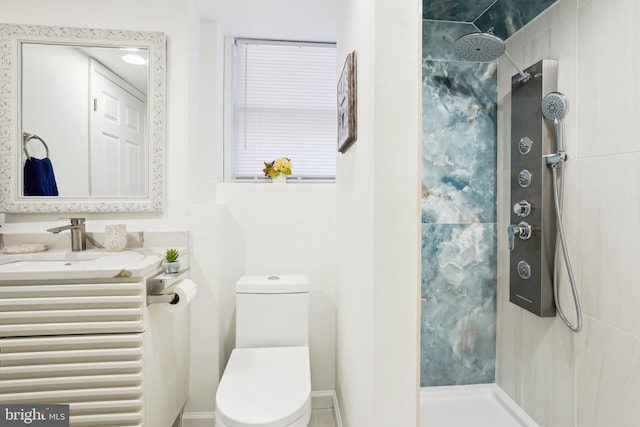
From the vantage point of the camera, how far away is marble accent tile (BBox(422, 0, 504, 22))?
179 centimetres

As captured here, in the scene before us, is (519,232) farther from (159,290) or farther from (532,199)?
(159,290)

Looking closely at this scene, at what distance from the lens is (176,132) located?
182cm

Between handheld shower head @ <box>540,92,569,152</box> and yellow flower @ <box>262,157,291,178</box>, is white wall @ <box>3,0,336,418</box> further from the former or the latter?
handheld shower head @ <box>540,92,569,152</box>

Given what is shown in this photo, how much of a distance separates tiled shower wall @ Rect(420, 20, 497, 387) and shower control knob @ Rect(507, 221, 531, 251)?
0.24 metres

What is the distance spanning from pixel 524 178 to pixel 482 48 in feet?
2.32

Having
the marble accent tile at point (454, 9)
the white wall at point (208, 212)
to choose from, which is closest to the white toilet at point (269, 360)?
the white wall at point (208, 212)

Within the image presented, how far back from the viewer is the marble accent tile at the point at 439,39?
6.52ft

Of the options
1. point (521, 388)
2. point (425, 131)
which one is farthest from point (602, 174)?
point (521, 388)

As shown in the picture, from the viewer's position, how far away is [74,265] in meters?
1.37

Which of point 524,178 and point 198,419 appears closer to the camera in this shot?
point 524,178

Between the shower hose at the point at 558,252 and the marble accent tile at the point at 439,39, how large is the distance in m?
0.91

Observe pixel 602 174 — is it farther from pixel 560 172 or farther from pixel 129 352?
pixel 129 352

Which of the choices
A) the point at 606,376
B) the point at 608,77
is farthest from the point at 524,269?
the point at 608,77

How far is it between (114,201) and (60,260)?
380 mm
